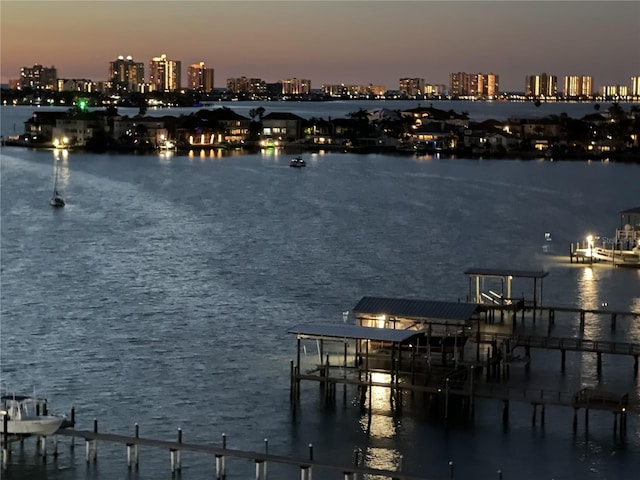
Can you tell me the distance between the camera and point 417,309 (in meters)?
19.2

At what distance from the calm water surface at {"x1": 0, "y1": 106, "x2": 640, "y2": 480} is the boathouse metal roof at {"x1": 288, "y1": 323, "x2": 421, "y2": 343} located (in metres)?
1.00

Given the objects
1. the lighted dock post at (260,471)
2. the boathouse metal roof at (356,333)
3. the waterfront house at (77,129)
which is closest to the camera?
the lighted dock post at (260,471)

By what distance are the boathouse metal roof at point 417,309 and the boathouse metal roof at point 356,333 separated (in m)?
0.80

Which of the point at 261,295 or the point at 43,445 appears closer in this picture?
the point at 43,445

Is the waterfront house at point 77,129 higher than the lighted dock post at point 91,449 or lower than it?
higher

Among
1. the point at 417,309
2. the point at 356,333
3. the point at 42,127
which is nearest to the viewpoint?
the point at 356,333

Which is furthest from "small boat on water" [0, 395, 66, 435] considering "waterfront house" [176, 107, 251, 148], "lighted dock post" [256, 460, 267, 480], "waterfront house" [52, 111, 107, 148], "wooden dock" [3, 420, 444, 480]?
"waterfront house" [176, 107, 251, 148]

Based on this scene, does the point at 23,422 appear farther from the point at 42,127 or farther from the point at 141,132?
the point at 42,127

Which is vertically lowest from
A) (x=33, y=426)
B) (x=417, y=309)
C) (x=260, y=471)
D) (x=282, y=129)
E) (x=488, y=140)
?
(x=260, y=471)

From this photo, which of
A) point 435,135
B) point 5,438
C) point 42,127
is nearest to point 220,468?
point 5,438

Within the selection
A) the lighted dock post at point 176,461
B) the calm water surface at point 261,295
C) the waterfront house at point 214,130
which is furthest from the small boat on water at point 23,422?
the waterfront house at point 214,130

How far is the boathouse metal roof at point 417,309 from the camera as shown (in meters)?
19.1

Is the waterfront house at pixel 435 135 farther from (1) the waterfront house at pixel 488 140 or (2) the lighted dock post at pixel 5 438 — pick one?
(2) the lighted dock post at pixel 5 438

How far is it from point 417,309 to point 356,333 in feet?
5.63
